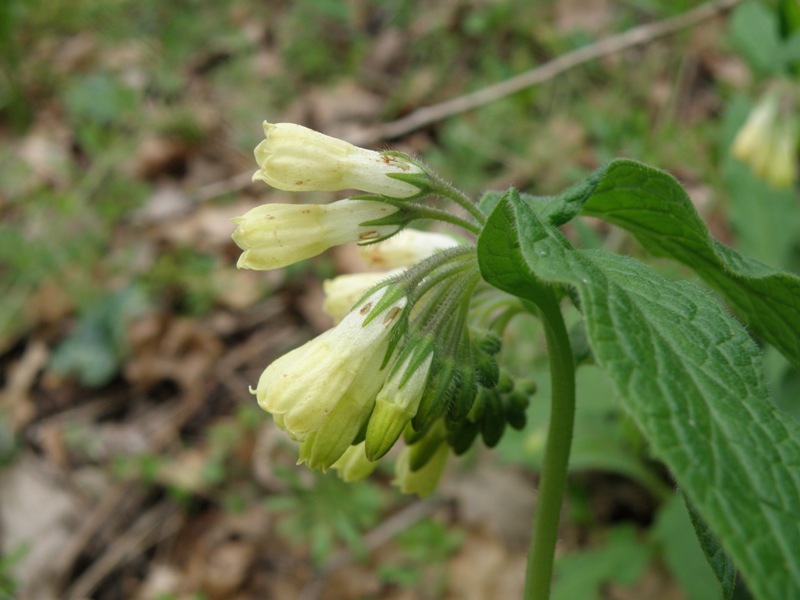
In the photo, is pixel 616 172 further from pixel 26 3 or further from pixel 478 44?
pixel 26 3

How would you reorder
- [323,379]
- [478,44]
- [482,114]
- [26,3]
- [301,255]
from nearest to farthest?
[323,379]
[301,255]
[482,114]
[478,44]
[26,3]

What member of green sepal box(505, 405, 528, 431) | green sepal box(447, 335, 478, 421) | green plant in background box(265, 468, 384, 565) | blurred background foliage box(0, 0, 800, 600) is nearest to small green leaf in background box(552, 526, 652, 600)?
blurred background foliage box(0, 0, 800, 600)

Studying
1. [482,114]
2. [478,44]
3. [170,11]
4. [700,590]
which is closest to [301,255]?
[700,590]

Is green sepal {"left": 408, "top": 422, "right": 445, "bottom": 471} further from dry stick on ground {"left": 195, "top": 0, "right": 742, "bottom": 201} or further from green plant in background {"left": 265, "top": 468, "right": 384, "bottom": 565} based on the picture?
dry stick on ground {"left": 195, "top": 0, "right": 742, "bottom": 201}

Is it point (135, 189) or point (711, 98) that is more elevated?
point (135, 189)

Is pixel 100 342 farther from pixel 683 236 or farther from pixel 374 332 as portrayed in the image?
pixel 683 236

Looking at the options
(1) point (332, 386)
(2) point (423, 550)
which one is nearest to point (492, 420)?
(1) point (332, 386)

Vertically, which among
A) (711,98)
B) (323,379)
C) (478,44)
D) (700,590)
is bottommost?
(700,590)

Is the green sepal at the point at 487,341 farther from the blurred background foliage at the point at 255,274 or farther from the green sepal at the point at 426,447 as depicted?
the blurred background foliage at the point at 255,274
